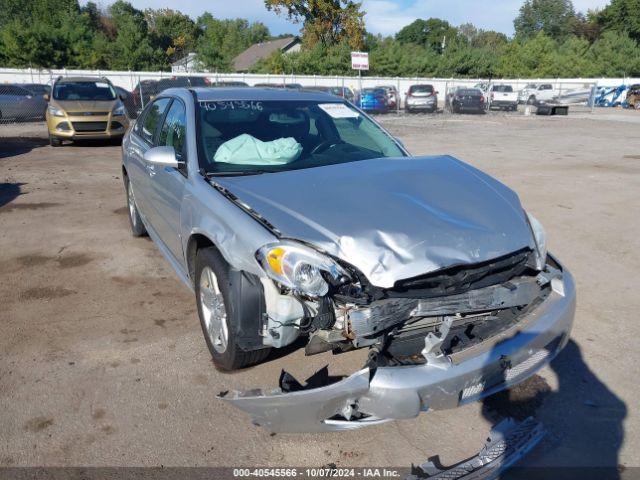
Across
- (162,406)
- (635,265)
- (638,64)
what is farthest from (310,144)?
(638,64)

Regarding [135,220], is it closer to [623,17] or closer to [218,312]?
[218,312]

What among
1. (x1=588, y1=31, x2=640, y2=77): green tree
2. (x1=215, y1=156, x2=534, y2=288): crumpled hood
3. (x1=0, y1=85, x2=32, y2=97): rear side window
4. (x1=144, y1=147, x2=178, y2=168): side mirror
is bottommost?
(x1=215, y1=156, x2=534, y2=288): crumpled hood

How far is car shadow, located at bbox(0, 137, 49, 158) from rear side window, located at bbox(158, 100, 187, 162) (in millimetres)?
9863

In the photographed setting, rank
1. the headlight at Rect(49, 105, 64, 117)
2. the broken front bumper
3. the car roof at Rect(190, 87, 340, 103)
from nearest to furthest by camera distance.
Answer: the broken front bumper, the car roof at Rect(190, 87, 340, 103), the headlight at Rect(49, 105, 64, 117)

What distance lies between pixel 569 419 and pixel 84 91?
1432cm

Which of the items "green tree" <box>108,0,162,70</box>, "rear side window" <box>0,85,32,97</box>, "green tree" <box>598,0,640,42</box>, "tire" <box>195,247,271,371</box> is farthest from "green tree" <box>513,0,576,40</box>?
"tire" <box>195,247,271,371</box>

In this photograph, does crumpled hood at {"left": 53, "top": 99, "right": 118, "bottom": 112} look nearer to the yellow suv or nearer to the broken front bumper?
the yellow suv

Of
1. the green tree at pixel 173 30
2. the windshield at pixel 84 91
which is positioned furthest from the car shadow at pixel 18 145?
the green tree at pixel 173 30

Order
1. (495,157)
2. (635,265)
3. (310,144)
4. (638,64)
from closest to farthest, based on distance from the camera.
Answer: (310,144), (635,265), (495,157), (638,64)

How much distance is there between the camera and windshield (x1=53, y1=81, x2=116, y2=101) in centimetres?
1382

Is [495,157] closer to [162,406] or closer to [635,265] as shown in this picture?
[635,265]

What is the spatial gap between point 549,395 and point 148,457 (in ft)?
7.12

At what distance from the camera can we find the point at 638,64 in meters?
52.8

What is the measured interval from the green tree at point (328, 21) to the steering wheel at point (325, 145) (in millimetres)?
50101
